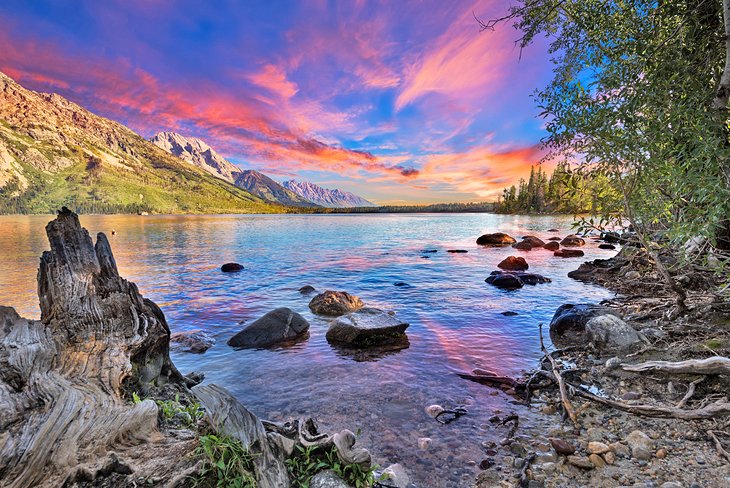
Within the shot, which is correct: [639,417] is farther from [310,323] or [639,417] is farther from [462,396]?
[310,323]

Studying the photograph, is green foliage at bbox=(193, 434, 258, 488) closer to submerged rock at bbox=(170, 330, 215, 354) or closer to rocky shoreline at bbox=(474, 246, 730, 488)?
rocky shoreline at bbox=(474, 246, 730, 488)

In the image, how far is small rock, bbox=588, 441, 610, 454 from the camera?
19.1 ft

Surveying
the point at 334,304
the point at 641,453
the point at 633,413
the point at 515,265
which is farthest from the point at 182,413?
the point at 515,265

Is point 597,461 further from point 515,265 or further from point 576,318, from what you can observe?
point 515,265

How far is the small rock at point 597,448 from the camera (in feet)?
19.1

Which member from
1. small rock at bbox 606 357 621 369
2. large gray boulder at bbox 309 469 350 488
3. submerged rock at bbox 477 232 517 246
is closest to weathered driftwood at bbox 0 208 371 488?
large gray boulder at bbox 309 469 350 488

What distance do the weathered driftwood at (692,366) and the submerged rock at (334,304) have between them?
1180cm

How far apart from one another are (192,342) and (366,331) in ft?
22.3

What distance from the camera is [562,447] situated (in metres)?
6.09

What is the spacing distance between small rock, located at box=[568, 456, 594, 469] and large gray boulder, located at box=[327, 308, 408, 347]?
7.76 meters

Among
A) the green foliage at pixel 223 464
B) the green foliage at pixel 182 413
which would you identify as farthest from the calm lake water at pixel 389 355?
the green foliage at pixel 223 464

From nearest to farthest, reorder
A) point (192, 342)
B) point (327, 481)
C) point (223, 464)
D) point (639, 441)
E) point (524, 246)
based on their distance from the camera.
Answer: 1. point (223, 464)
2. point (327, 481)
3. point (639, 441)
4. point (192, 342)
5. point (524, 246)

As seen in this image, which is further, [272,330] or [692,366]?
[272,330]

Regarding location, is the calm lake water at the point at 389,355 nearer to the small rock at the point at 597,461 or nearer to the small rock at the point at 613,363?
the small rock at the point at 597,461
